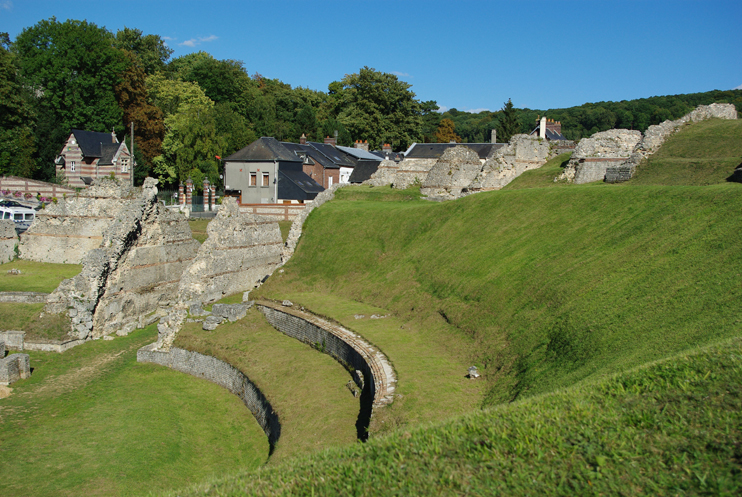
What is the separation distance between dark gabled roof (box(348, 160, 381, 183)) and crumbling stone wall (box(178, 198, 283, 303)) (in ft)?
86.8

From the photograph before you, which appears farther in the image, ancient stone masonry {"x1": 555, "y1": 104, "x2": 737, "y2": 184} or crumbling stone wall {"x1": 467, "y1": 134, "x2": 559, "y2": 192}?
crumbling stone wall {"x1": 467, "y1": 134, "x2": 559, "y2": 192}

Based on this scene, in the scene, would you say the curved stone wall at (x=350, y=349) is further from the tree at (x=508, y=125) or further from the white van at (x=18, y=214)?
the tree at (x=508, y=125)

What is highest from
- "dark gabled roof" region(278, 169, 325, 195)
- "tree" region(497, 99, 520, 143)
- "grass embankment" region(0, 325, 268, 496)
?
"tree" region(497, 99, 520, 143)

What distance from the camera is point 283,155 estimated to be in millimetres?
48906

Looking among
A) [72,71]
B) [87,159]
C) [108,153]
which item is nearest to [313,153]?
[108,153]

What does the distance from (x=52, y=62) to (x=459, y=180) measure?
149ft

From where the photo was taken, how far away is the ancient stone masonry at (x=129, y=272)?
22.0m

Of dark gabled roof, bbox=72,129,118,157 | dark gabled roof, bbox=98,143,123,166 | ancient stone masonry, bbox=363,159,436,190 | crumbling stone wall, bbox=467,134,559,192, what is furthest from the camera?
dark gabled roof, bbox=98,143,123,166

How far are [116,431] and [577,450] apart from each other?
12.5 m

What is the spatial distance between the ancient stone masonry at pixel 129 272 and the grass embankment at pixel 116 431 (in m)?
2.80

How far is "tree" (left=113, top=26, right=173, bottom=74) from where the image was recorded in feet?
268

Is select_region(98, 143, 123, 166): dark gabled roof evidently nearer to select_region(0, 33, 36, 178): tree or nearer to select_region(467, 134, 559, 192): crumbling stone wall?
select_region(0, 33, 36, 178): tree

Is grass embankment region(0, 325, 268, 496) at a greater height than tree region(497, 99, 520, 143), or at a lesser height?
lesser

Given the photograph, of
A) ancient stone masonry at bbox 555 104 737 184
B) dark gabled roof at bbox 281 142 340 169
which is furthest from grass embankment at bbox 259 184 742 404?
dark gabled roof at bbox 281 142 340 169
